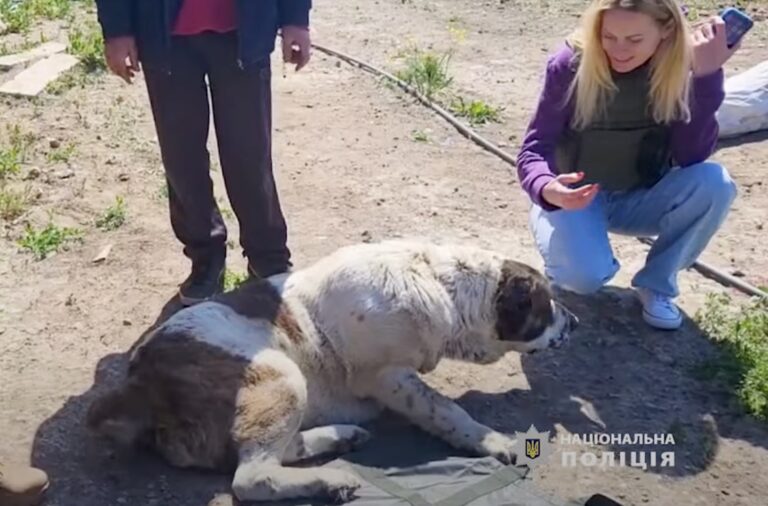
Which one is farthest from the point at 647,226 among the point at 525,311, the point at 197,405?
the point at 197,405

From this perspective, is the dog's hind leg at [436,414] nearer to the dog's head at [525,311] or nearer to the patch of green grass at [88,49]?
the dog's head at [525,311]

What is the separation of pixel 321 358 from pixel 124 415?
737mm

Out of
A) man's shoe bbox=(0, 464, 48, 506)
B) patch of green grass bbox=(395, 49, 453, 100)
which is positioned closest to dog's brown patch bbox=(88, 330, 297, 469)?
man's shoe bbox=(0, 464, 48, 506)

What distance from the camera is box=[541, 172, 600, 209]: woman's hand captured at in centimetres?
450

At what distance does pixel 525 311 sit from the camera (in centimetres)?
439

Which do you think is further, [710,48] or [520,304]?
[710,48]

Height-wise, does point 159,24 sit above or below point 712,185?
above

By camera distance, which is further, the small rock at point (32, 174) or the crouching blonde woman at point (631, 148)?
the small rock at point (32, 174)

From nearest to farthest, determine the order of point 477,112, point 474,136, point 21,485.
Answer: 1. point 21,485
2. point 474,136
3. point 477,112

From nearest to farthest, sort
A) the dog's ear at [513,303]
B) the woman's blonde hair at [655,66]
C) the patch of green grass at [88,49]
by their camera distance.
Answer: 1. the dog's ear at [513,303]
2. the woman's blonde hair at [655,66]
3. the patch of green grass at [88,49]

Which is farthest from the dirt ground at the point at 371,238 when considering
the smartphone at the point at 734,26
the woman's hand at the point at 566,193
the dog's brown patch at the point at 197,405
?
the smartphone at the point at 734,26

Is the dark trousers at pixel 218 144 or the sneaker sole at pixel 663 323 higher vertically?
the dark trousers at pixel 218 144

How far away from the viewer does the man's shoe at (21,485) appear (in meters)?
3.79

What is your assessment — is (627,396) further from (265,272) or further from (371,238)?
(371,238)
